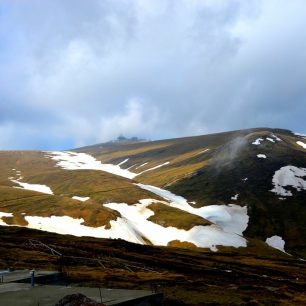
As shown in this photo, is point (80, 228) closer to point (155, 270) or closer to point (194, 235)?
point (194, 235)

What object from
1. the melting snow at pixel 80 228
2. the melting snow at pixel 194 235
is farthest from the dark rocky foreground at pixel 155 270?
the melting snow at pixel 194 235

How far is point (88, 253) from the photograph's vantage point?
108 metres

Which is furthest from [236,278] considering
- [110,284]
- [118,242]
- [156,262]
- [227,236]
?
[227,236]

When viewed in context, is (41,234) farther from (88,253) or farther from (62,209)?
(62,209)

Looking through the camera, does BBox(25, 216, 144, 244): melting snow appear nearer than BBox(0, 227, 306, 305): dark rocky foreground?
No

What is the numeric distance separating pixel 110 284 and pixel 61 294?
36.4 metres

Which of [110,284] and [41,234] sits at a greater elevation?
[41,234]

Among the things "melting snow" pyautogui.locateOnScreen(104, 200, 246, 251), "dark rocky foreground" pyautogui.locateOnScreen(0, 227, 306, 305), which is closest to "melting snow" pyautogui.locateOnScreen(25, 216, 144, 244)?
"melting snow" pyautogui.locateOnScreen(104, 200, 246, 251)

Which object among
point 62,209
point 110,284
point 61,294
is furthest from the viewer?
point 62,209

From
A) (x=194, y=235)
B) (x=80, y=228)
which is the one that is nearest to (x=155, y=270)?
(x=80, y=228)

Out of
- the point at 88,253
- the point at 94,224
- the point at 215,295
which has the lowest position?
the point at 215,295

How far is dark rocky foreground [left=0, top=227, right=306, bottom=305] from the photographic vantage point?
57938mm

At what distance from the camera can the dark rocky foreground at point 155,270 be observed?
57.9m

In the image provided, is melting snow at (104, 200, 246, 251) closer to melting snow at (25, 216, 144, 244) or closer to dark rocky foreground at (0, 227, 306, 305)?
melting snow at (25, 216, 144, 244)
